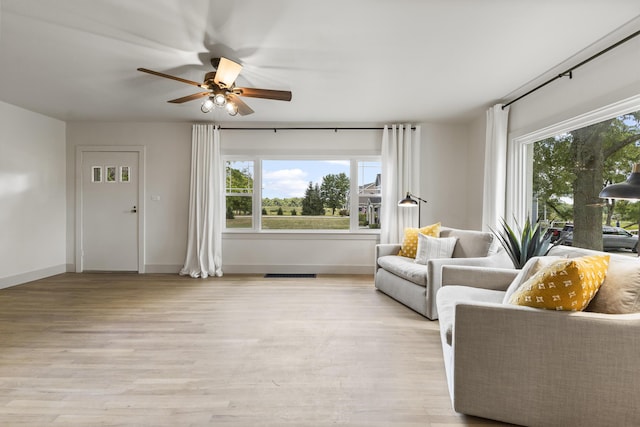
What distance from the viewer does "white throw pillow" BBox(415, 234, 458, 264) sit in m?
3.73

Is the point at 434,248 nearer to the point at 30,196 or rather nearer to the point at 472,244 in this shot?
the point at 472,244

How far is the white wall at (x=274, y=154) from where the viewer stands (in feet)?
16.4

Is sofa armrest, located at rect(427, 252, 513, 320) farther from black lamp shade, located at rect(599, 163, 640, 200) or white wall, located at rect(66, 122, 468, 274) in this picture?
white wall, located at rect(66, 122, 468, 274)

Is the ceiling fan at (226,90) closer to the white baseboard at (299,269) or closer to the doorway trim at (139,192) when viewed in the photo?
the doorway trim at (139,192)

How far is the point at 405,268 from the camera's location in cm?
353

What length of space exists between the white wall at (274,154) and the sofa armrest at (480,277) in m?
2.29

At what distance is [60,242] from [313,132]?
4.36m

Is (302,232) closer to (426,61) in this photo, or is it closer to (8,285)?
(426,61)

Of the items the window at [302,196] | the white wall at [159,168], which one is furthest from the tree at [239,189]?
the white wall at [159,168]

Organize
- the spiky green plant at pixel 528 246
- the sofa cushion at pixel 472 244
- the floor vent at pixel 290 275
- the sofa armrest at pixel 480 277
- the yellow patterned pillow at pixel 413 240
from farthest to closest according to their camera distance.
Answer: the floor vent at pixel 290 275 → the yellow patterned pillow at pixel 413 240 → the sofa cushion at pixel 472 244 → the spiky green plant at pixel 528 246 → the sofa armrest at pixel 480 277

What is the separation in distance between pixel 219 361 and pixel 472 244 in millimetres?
2941

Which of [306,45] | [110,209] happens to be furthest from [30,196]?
[306,45]

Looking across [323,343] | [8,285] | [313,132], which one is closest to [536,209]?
[323,343]

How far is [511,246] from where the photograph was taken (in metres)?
3.10
